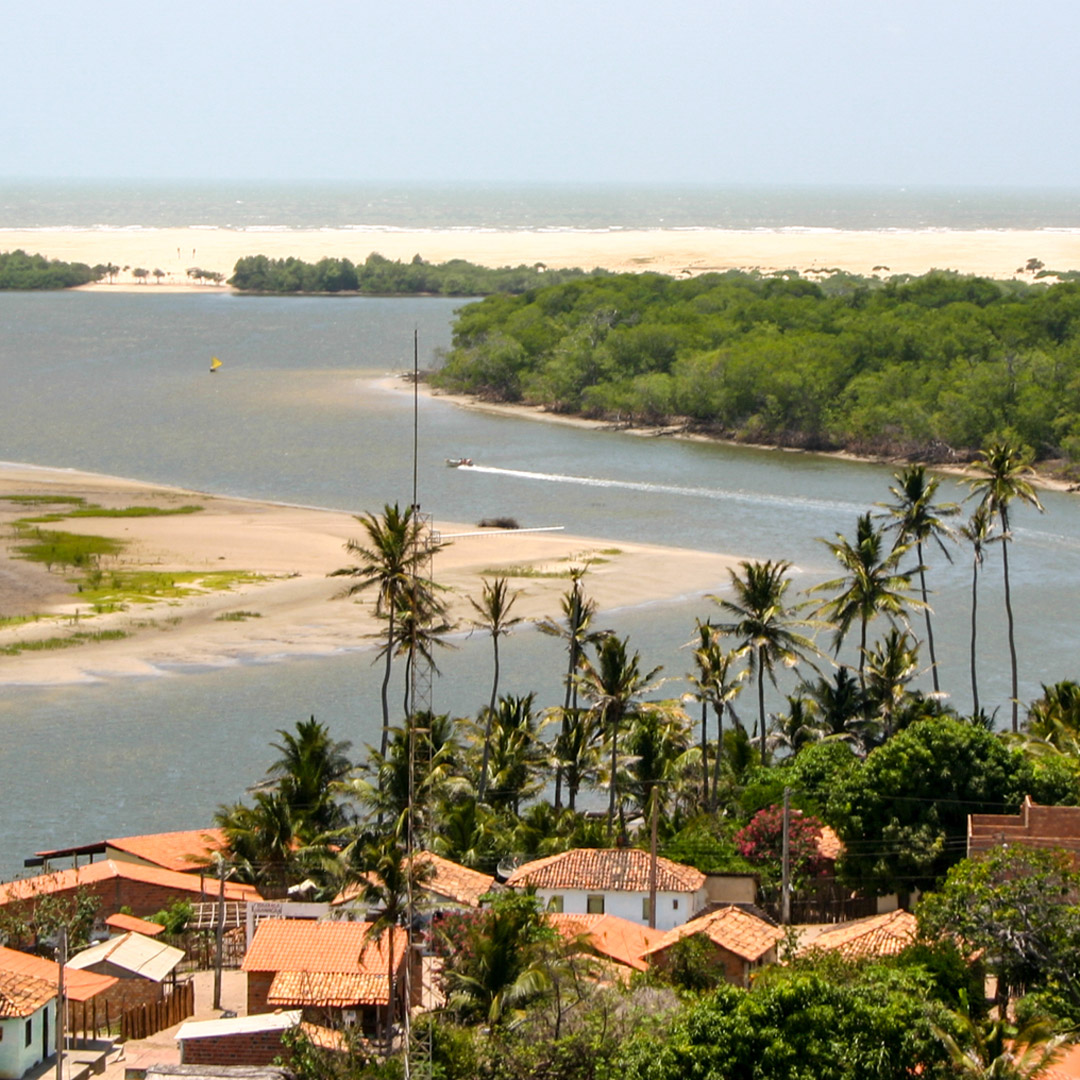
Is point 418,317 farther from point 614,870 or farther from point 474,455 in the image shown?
point 614,870

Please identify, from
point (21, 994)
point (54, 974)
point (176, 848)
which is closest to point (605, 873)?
point (176, 848)

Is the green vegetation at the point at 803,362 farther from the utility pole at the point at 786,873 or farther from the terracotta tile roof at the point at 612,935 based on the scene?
Result: the terracotta tile roof at the point at 612,935

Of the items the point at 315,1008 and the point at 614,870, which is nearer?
the point at 315,1008

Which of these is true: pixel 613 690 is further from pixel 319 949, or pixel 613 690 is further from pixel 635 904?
pixel 319 949

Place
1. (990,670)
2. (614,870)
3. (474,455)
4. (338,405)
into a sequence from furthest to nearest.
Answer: (338,405)
(474,455)
(990,670)
(614,870)

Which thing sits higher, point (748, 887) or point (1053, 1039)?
point (1053, 1039)

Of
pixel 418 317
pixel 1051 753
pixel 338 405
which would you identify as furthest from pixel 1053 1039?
pixel 418 317
